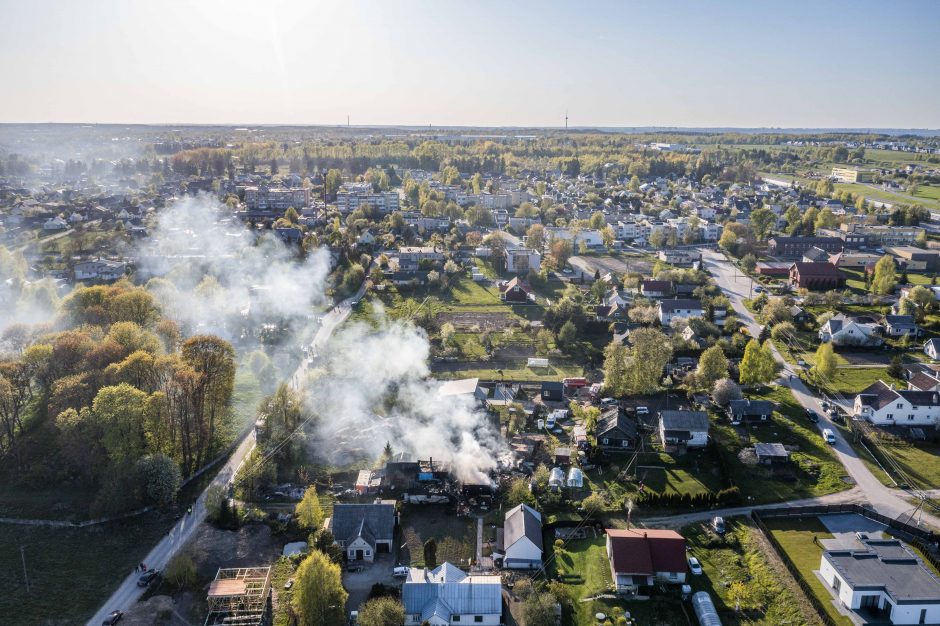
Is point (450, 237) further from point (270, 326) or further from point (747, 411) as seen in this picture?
point (747, 411)

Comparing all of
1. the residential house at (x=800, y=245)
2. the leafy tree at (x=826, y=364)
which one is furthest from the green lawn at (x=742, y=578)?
the residential house at (x=800, y=245)

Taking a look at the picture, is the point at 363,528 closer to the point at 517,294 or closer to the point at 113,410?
the point at 113,410

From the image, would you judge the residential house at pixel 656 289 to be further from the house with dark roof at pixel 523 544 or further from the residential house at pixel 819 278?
the house with dark roof at pixel 523 544

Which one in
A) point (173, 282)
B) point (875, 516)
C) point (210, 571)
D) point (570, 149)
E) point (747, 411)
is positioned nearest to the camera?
point (210, 571)

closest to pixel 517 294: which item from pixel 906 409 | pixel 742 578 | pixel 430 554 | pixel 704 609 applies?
pixel 906 409

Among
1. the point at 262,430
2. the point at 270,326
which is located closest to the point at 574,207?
the point at 270,326

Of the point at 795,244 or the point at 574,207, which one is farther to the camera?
the point at 574,207
